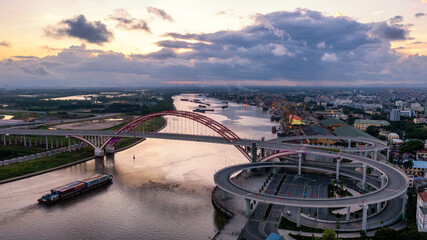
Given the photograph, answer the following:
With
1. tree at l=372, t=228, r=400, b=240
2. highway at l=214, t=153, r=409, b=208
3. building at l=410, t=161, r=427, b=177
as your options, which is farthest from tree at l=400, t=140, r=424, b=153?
tree at l=372, t=228, r=400, b=240

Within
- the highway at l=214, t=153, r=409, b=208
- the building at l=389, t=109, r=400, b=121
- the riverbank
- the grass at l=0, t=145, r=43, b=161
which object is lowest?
the riverbank

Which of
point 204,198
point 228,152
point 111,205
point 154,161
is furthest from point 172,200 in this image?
point 228,152

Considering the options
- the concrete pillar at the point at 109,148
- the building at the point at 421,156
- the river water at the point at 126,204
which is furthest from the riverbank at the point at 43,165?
the building at the point at 421,156

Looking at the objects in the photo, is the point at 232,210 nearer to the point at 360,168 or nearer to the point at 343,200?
the point at 343,200

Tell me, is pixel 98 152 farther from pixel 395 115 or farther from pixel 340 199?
pixel 395 115

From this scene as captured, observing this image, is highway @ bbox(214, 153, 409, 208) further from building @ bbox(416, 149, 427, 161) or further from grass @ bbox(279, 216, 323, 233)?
building @ bbox(416, 149, 427, 161)

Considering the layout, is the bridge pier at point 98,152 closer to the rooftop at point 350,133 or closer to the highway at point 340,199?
the highway at point 340,199

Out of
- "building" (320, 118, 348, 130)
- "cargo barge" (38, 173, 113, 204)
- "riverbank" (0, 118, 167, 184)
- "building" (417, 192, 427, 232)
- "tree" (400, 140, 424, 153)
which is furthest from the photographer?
"building" (320, 118, 348, 130)
